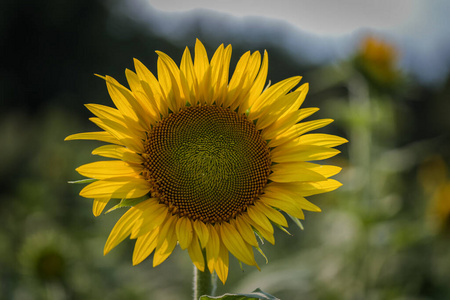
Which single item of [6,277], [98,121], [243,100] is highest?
[243,100]

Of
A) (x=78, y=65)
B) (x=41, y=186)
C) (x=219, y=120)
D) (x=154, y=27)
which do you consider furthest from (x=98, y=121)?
(x=154, y=27)

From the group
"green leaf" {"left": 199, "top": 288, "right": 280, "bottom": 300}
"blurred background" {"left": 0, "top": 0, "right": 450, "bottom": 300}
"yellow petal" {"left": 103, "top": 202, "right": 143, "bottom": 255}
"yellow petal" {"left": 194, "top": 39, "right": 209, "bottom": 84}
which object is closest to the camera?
"green leaf" {"left": 199, "top": 288, "right": 280, "bottom": 300}

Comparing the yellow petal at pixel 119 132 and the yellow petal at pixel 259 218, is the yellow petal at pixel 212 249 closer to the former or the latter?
the yellow petal at pixel 259 218

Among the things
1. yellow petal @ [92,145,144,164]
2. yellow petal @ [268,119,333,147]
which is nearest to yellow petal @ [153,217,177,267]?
yellow petal @ [92,145,144,164]

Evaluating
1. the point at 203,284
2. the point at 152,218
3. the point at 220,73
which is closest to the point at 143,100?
Result: the point at 220,73

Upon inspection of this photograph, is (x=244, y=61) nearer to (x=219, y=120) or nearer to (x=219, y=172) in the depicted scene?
(x=219, y=120)

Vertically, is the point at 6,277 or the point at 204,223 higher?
the point at 204,223

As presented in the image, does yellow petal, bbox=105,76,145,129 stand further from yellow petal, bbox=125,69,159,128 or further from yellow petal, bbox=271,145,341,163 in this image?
yellow petal, bbox=271,145,341,163

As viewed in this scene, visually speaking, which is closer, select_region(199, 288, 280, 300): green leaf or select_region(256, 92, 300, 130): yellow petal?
select_region(199, 288, 280, 300): green leaf
